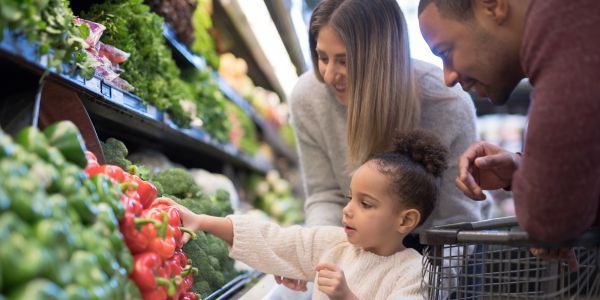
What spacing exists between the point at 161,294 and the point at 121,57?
1.14 metres

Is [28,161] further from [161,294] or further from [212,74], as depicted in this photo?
[212,74]

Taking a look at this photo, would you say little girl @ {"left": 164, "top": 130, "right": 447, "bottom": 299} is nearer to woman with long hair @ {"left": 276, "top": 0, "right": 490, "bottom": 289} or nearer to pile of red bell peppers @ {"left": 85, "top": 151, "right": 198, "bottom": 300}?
woman with long hair @ {"left": 276, "top": 0, "right": 490, "bottom": 289}

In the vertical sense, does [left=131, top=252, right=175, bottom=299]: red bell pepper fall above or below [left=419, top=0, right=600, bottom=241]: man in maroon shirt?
below

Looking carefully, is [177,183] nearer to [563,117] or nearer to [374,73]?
[374,73]

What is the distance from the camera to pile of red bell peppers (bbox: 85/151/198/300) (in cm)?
160

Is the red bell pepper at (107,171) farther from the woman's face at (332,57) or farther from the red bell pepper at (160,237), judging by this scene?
the woman's face at (332,57)

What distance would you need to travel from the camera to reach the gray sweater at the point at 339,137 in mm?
2803

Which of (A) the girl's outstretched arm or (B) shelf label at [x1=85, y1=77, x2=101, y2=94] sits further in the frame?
(A) the girl's outstretched arm

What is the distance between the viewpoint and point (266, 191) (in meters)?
7.04

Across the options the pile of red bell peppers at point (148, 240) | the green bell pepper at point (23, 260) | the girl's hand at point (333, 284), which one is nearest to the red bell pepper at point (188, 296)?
the pile of red bell peppers at point (148, 240)

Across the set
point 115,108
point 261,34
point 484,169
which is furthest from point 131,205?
point 261,34

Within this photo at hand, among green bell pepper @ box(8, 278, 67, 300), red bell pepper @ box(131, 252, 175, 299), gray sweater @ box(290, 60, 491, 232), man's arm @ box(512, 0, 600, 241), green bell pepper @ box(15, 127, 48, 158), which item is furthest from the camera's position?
gray sweater @ box(290, 60, 491, 232)

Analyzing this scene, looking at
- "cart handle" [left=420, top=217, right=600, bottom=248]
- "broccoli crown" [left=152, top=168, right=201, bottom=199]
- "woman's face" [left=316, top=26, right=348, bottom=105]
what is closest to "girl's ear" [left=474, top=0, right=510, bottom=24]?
"cart handle" [left=420, top=217, right=600, bottom=248]

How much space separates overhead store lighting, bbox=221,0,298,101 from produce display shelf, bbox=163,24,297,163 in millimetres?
467
